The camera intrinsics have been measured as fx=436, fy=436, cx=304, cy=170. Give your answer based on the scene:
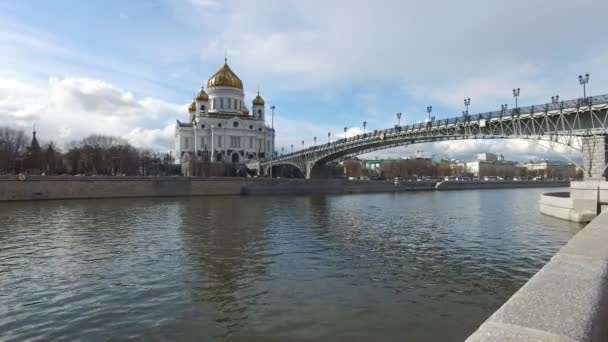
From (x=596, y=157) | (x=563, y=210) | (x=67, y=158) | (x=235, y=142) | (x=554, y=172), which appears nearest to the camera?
(x=563, y=210)

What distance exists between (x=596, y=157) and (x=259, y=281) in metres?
23.9

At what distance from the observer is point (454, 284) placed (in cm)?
906

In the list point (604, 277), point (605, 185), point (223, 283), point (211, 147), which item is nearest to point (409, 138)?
point (605, 185)

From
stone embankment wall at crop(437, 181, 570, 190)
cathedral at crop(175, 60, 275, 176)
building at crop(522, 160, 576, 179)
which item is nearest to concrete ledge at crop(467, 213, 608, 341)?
stone embankment wall at crop(437, 181, 570, 190)

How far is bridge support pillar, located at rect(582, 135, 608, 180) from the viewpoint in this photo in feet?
80.4

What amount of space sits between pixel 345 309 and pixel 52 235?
43.2 ft

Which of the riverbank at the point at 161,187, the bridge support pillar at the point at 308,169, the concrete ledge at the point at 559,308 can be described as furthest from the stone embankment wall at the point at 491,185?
the concrete ledge at the point at 559,308

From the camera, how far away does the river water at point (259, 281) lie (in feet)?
21.6

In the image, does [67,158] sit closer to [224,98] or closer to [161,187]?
[161,187]

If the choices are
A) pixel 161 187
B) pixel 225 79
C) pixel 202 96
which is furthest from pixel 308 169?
pixel 202 96

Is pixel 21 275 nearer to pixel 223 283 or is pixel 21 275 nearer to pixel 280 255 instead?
pixel 223 283

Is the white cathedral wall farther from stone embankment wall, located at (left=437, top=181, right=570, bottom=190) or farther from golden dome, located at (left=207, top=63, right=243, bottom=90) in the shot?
stone embankment wall, located at (left=437, top=181, right=570, bottom=190)

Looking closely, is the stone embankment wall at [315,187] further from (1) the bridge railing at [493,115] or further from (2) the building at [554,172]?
(2) the building at [554,172]

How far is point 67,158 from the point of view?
60438 millimetres
